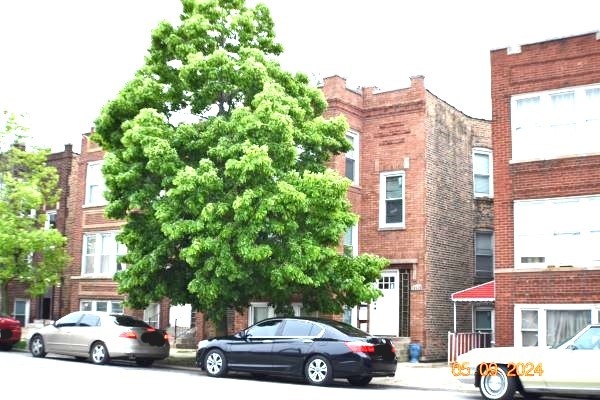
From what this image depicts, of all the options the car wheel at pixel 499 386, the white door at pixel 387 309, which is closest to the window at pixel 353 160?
the white door at pixel 387 309

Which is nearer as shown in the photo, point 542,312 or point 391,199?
point 542,312

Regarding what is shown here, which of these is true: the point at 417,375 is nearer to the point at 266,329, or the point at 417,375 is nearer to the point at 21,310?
the point at 266,329

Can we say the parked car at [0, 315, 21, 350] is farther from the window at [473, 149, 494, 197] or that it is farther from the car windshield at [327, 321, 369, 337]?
the window at [473, 149, 494, 197]

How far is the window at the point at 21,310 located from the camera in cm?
3691

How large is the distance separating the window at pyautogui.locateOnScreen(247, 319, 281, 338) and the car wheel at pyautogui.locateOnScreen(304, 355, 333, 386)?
128 cm

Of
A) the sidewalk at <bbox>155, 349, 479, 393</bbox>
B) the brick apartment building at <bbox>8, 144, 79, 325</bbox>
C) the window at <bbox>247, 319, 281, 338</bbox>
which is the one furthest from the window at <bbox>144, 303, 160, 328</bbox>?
the window at <bbox>247, 319, 281, 338</bbox>

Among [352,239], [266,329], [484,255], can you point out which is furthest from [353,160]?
[266,329]

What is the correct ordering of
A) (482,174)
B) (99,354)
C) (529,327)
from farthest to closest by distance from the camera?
(482,174) < (99,354) < (529,327)

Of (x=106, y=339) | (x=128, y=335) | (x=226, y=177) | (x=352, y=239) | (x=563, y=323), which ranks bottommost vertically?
(x=106, y=339)

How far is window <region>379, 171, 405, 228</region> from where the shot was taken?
25141 millimetres

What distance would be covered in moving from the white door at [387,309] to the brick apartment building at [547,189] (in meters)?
5.12

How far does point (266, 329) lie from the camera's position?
17.0m

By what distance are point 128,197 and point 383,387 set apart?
8.28m

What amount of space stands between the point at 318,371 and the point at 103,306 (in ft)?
58.4
